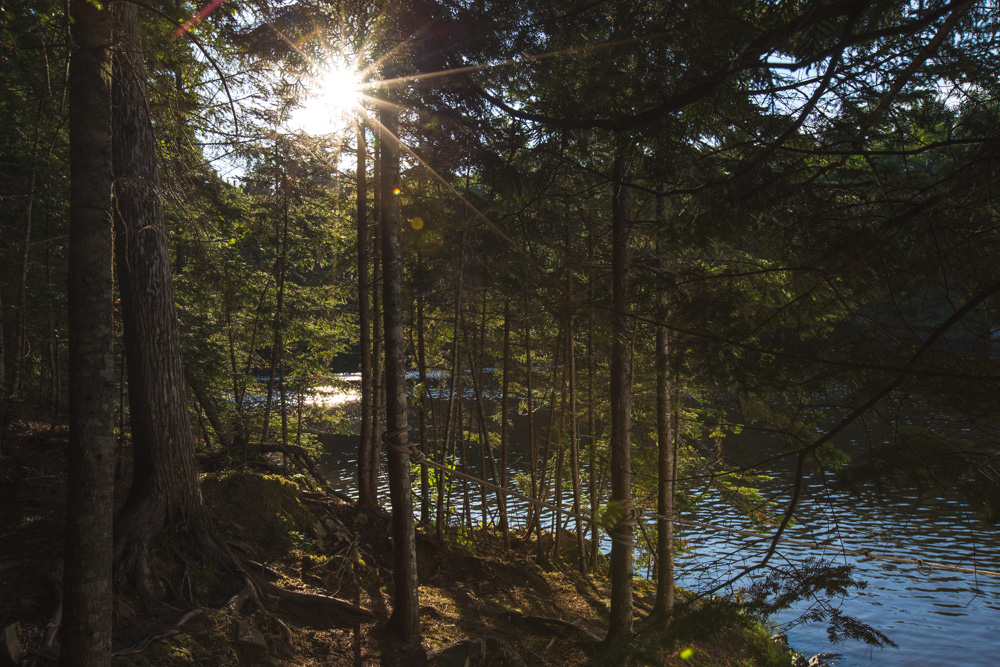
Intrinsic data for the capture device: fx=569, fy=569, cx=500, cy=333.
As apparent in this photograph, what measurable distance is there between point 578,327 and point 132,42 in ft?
14.1

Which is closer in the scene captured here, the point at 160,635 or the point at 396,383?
the point at 160,635

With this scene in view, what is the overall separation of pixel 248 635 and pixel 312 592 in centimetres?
134

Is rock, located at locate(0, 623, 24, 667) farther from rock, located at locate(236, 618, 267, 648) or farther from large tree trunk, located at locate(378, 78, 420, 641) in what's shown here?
large tree trunk, located at locate(378, 78, 420, 641)

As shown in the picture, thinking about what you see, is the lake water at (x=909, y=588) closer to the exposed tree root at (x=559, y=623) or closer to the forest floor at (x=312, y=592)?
the exposed tree root at (x=559, y=623)

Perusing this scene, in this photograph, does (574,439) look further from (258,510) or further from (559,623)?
(258,510)

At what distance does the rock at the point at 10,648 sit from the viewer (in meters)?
3.27

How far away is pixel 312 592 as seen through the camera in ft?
18.7

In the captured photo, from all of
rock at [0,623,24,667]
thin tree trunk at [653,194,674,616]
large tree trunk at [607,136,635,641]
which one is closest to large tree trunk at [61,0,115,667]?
rock at [0,623,24,667]

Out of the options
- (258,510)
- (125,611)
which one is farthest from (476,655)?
(258,510)

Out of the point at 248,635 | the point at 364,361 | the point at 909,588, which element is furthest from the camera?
the point at 909,588

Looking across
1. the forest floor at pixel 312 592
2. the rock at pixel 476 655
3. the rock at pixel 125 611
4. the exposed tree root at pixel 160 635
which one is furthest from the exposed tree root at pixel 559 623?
the rock at pixel 125 611

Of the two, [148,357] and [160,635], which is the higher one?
[148,357]

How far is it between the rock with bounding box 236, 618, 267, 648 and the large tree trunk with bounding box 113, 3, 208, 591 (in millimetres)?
909

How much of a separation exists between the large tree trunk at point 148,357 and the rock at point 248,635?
2.98ft
